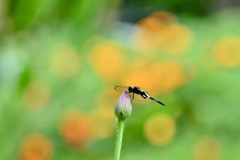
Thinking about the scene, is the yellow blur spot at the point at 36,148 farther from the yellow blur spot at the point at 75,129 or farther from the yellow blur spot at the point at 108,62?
the yellow blur spot at the point at 108,62

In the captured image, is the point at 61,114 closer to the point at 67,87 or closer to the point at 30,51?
the point at 67,87

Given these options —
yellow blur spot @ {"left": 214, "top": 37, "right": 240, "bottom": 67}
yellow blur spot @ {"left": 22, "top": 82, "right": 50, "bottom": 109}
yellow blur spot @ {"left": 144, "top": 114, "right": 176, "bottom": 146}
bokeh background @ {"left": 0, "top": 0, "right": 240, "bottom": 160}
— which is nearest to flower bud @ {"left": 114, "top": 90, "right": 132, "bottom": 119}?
bokeh background @ {"left": 0, "top": 0, "right": 240, "bottom": 160}

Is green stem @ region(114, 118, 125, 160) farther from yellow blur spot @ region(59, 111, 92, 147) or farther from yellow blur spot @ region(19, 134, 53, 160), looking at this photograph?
yellow blur spot @ region(59, 111, 92, 147)

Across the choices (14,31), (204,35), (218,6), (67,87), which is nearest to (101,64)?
(67,87)

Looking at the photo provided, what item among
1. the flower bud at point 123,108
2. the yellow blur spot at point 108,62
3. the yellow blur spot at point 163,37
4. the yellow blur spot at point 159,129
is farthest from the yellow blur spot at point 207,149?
the flower bud at point 123,108

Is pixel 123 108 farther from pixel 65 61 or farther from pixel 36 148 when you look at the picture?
pixel 65 61

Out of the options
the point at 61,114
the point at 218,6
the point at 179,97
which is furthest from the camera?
the point at 218,6
